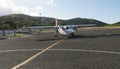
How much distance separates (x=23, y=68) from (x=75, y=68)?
216 centimetres

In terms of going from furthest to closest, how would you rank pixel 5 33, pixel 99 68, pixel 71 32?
1. pixel 5 33
2. pixel 71 32
3. pixel 99 68

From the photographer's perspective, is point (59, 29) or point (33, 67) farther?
point (59, 29)

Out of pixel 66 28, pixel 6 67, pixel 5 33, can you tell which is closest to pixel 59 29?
pixel 66 28

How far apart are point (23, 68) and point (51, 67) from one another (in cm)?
116

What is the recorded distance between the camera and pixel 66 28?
150 feet

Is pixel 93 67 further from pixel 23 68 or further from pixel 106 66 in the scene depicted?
pixel 23 68

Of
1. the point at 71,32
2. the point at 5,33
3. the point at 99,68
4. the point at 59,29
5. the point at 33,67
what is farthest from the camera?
the point at 5,33

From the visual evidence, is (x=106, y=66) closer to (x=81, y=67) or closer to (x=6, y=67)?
(x=81, y=67)

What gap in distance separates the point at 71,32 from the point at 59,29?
5320 mm

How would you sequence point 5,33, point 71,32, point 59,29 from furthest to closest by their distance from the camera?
1. point 5,33
2. point 59,29
3. point 71,32

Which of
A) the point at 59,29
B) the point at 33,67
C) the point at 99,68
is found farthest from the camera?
the point at 59,29

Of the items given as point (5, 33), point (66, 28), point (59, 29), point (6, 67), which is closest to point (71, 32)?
point (66, 28)

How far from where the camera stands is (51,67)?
11.5m

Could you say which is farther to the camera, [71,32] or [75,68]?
[71,32]
